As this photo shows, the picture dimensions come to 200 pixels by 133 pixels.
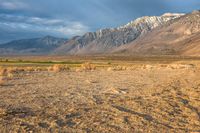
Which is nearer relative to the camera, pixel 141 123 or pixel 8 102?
pixel 141 123

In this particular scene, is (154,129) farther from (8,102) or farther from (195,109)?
(8,102)

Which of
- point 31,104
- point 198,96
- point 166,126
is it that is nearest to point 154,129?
point 166,126

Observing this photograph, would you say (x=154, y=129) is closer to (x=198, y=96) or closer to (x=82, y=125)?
(x=82, y=125)

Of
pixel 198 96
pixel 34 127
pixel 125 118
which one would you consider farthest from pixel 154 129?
pixel 198 96

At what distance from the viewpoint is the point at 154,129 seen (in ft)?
34.9

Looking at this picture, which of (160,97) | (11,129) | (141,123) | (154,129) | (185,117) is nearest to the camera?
(11,129)

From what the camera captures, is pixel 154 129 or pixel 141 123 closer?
pixel 154 129

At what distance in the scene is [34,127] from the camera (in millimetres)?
10312

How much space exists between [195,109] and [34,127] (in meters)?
6.61

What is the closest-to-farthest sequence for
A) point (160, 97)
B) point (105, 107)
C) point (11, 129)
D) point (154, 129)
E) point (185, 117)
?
point (11, 129), point (154, 129), point (185, 117), point (105, 107), point (160, 97)

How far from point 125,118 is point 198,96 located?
7004 mm

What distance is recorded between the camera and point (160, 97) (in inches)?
666

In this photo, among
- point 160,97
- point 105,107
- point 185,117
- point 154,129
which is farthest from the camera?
point 160,97

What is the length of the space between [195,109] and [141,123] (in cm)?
363
